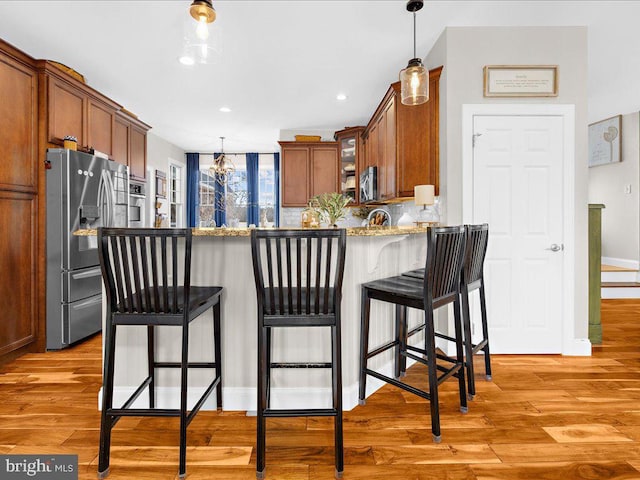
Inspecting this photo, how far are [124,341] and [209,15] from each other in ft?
5.93

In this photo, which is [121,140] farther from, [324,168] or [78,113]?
[324,168]

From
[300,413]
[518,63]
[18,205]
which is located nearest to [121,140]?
[18,205]

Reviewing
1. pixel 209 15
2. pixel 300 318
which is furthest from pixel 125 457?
pixel 209 15

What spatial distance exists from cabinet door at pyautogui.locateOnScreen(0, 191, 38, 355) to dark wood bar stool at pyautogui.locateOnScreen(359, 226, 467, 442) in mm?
2830

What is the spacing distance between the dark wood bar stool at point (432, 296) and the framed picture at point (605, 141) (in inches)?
220

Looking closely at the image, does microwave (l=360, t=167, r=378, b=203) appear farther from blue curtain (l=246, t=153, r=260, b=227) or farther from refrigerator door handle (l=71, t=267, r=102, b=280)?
blue curtain (l=246, t=153, r=260, b=227)

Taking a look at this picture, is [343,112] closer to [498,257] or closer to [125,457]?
[498,257]

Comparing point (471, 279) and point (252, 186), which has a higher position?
point (252, 186)

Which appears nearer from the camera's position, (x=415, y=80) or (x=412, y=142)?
(x=415, y=80)

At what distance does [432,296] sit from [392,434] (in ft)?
2.48

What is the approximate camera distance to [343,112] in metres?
5.00

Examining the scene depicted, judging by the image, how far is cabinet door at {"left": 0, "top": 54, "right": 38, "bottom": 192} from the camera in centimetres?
281

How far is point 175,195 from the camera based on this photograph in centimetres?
712

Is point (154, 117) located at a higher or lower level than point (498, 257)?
higher
